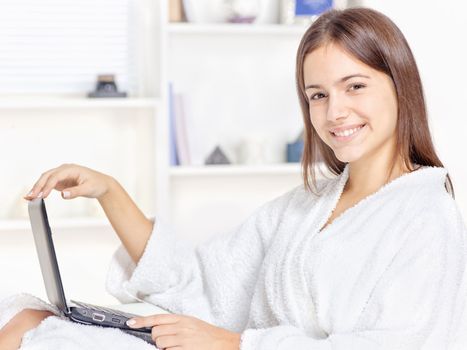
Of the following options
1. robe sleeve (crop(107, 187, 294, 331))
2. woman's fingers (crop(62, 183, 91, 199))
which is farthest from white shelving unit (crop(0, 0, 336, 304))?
woman's fingers (crop(62, 183, 91, 199))

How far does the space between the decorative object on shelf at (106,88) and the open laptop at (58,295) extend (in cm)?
134

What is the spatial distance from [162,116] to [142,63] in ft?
0.90

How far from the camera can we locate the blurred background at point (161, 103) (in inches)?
123

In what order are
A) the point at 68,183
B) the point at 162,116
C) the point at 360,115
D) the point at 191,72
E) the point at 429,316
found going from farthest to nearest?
the point at 191,72 → the point at 162,116 → the point at 68,183 → the point at 360,115 → the point at 429,316

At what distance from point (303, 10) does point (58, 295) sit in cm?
177

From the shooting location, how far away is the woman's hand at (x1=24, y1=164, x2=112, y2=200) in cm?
189

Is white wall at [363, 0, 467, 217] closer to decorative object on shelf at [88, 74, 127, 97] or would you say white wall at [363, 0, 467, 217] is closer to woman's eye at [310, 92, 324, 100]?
decorative object on shelf at [88, 74, 127, 97]

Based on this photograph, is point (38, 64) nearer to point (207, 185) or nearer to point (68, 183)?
point (207, 185)

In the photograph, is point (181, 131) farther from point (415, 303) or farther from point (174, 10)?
point (415, 303)

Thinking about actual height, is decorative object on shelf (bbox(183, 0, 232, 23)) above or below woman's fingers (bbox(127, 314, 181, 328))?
above

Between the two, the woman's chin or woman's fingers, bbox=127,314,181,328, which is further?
the woman's chin

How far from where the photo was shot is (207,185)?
3.34 meters

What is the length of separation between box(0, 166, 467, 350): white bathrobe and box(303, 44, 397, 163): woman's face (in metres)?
0.11

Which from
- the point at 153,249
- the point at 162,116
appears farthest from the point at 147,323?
the point at 162,116
